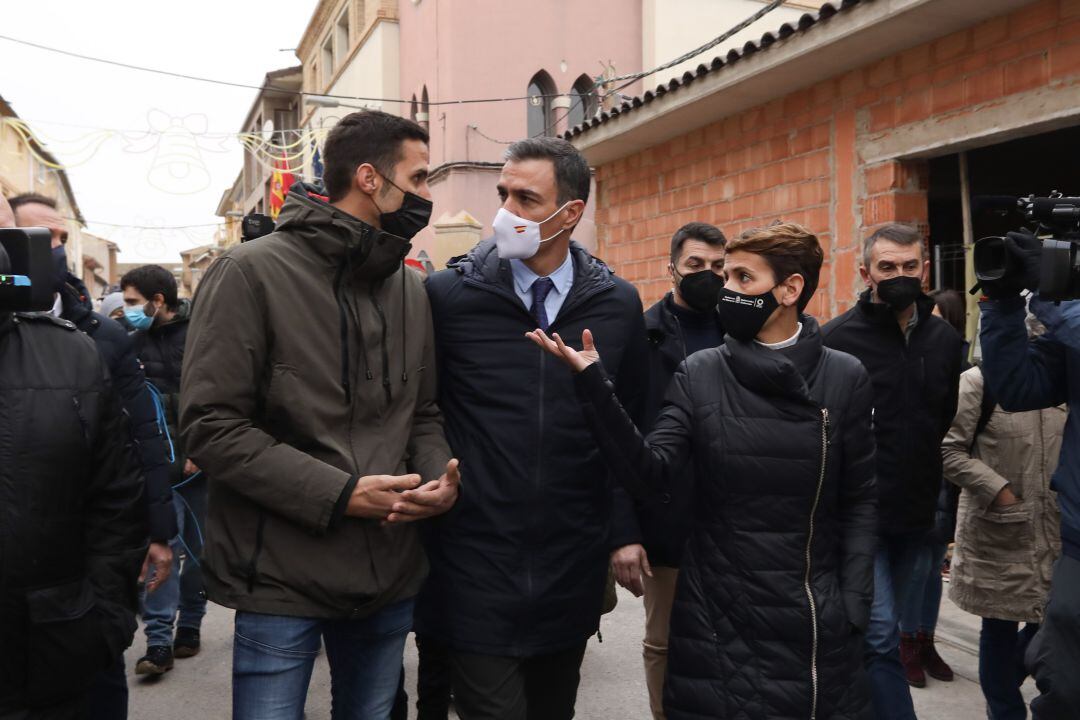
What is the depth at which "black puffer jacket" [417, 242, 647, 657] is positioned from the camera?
2.89m

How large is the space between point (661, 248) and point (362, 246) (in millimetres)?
7343

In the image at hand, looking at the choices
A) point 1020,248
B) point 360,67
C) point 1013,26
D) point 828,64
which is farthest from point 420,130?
point 360,67

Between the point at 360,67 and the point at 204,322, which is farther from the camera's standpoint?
the point at 360,67

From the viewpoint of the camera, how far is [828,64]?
24.3ft

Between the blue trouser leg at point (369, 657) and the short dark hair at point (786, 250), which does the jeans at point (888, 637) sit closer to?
the short dark hair at point (786, 250)

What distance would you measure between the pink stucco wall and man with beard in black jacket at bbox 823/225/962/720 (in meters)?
16.7

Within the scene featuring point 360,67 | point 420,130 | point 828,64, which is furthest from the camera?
point 360,67

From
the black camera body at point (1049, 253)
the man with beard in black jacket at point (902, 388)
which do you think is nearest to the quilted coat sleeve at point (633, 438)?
the black camera body at point (1049, 253)

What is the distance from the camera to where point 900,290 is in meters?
4.09

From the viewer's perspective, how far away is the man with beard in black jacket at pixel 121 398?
11.1 feet

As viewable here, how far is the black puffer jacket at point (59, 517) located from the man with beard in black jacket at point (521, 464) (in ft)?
2.94

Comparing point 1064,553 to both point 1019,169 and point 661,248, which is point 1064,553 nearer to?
point 661,248

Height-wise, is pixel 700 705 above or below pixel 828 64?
below

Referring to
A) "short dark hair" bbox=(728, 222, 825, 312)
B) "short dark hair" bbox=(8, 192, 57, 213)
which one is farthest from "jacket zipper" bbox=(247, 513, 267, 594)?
"short dark hair" bbox=(8, 192, 57, 213)
